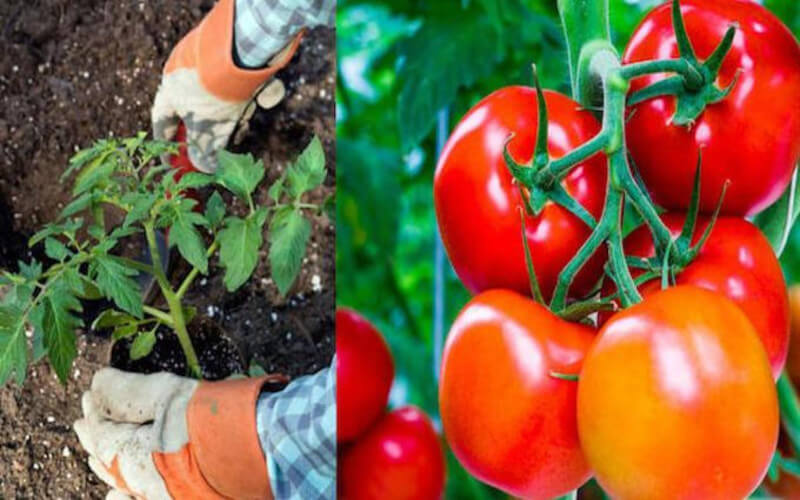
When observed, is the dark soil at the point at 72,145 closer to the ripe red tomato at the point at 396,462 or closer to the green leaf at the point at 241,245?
the green leaf at the point at 241,245

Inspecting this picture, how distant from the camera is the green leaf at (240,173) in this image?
1597 millimetres

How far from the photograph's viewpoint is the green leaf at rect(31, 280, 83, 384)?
5.30ft

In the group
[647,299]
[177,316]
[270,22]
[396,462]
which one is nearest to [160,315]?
[177,316]

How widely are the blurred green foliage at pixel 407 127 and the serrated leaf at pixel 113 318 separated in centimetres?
58

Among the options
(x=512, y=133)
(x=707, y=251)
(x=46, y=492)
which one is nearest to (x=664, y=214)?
(x=707, y=251)

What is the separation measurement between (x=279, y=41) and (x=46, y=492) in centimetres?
79

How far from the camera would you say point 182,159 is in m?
1.70

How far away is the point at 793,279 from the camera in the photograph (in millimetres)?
1062

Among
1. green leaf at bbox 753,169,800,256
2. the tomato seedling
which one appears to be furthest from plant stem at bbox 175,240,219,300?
green leaf at bbox 753,169,800,256

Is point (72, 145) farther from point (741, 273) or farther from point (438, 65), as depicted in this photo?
point (741, 273)

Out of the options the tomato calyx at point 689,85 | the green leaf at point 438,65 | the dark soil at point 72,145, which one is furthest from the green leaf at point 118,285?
the tomato calyx at point 689,85

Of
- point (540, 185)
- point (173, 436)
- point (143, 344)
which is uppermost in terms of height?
→ point (540, 185)

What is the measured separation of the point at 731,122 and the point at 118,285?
949 mm

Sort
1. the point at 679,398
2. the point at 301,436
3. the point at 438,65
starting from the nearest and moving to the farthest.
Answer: the point at 679,398 → the point at 438,65 → the point at 301,436
